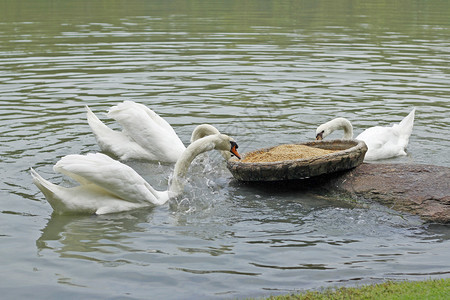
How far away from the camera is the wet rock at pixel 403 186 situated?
28.9ft

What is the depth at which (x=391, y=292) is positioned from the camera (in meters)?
6.64

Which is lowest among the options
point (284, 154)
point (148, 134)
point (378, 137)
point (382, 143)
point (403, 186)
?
point (382, 143)

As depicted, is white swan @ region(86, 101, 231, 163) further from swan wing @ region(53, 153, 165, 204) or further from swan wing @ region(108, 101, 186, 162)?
swan wing @ region(53, 153, 165, 204)

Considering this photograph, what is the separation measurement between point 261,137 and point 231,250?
208 inches

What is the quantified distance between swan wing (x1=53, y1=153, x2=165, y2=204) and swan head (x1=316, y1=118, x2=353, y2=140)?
3.49 meters

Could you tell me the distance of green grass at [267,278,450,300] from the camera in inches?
255

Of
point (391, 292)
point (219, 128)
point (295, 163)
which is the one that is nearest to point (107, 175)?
point (295, 163)

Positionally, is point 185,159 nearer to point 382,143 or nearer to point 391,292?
point 382,143

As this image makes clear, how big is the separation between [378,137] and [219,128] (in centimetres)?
299

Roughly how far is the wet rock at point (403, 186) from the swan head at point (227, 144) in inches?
53.1

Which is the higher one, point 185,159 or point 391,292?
point 185,159

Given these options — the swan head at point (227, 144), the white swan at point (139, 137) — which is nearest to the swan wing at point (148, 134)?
the white swan at point (139, 137)

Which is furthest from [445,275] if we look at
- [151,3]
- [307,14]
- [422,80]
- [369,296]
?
[151,3]

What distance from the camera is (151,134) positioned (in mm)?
11922
